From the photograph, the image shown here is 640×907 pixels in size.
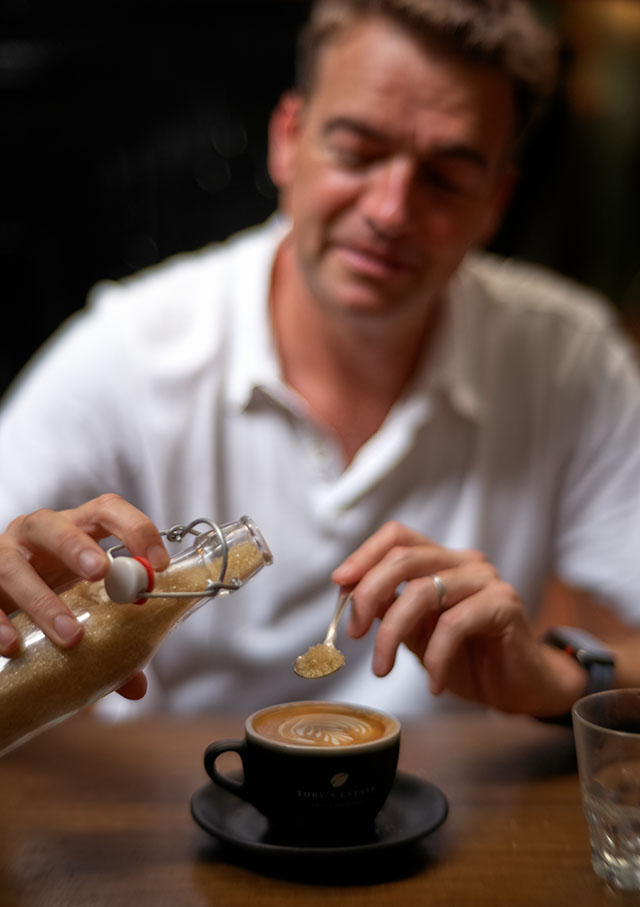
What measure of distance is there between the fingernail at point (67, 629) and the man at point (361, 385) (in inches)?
22.1

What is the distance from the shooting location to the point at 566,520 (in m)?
1.59

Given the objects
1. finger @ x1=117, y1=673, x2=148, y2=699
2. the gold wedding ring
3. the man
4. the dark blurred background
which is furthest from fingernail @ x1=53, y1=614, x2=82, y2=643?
the dark blurred background

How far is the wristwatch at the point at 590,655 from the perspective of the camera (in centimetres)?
104

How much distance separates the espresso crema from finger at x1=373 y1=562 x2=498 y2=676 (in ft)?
0.16

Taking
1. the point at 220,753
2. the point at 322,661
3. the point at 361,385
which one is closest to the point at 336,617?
the point at 322,661

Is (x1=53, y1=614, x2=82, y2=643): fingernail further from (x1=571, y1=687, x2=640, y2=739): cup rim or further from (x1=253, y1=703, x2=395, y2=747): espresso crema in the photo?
(x1=571, y1=687, x2=640, y2=739): cup rim

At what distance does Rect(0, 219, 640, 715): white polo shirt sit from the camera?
4.59 ft

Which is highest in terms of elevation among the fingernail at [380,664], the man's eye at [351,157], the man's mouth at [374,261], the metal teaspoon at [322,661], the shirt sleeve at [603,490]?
the man's eye at [351,157]

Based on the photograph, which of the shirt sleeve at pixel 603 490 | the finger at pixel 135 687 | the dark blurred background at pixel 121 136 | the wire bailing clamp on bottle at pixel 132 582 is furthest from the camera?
the dark blurred background at pixel 121 136

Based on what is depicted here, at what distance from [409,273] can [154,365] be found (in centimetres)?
40

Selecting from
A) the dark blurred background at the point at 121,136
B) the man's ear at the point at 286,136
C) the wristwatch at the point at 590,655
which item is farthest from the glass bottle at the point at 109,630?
the dark blurred background at the point at 121,136

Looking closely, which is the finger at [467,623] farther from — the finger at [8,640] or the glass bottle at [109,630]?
the finger at [8,640]

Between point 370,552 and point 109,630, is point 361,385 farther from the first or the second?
point 109,630

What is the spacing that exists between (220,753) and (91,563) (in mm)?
177
